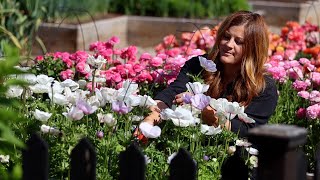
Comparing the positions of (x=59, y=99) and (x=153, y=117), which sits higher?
(x=59, y=99)

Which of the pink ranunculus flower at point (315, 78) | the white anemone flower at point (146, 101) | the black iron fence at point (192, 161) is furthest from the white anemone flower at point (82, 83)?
the black iron fence at point (192, 161)

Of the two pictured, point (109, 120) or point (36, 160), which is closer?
point (36, 160)

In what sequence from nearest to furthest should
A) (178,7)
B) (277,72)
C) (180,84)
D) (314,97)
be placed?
(180,84), (314,97), (277,72), (178,7)

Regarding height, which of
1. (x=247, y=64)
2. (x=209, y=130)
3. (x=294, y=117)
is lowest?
(x=294, y=117)

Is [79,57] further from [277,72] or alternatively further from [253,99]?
[253,99]

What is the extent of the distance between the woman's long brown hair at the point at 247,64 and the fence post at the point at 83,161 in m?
1.66

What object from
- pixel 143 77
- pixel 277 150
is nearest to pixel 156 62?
pixel 143 77

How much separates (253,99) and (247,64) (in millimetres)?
175

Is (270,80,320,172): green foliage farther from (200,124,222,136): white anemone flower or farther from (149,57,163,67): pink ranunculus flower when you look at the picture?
(200,124,222,136): white anemone flower

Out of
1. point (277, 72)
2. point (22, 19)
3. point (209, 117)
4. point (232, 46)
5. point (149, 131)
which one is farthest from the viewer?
point (22, 19)

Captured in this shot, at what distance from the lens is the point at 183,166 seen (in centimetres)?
310

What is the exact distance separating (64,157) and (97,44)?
6.25 ft

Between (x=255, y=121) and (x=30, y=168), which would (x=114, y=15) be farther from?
(x=30, y=168)

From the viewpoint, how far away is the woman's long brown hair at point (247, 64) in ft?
15.6
